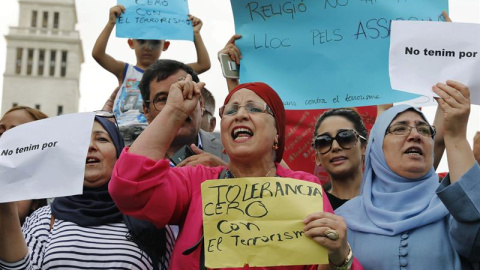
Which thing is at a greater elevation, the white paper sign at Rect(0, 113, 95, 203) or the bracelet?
the white paper sign at Rect(0, 113, 95, 203)

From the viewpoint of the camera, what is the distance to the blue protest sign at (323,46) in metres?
4.30

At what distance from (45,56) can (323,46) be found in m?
85.5

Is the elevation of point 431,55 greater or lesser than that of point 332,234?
greater

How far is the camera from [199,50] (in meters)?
5.44

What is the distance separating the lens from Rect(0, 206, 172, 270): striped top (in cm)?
319

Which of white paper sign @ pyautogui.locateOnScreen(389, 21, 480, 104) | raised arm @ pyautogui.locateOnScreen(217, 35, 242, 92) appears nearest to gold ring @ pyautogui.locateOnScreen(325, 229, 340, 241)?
white paper sign @ pyautogui.locateOnScreen(389, 21, 480, 104)

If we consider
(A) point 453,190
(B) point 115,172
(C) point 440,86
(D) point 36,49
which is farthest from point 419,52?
(D) point 36,49

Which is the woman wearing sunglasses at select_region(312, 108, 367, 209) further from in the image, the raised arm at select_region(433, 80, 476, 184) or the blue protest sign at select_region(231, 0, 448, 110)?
the raised arm at select_region(433, 80, 476, 184)

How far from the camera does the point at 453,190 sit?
9.71 ft

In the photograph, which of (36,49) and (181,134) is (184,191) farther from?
(36,49)

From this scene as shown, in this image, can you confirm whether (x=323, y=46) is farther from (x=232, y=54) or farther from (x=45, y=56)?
(x=45, y=56)

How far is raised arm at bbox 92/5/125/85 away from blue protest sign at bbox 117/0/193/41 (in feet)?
0.17

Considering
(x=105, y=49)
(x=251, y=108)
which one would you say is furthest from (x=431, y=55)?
(x=105, y=49)

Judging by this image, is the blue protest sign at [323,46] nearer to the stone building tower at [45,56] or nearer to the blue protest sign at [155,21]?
the blue protest sign at [155,21]
